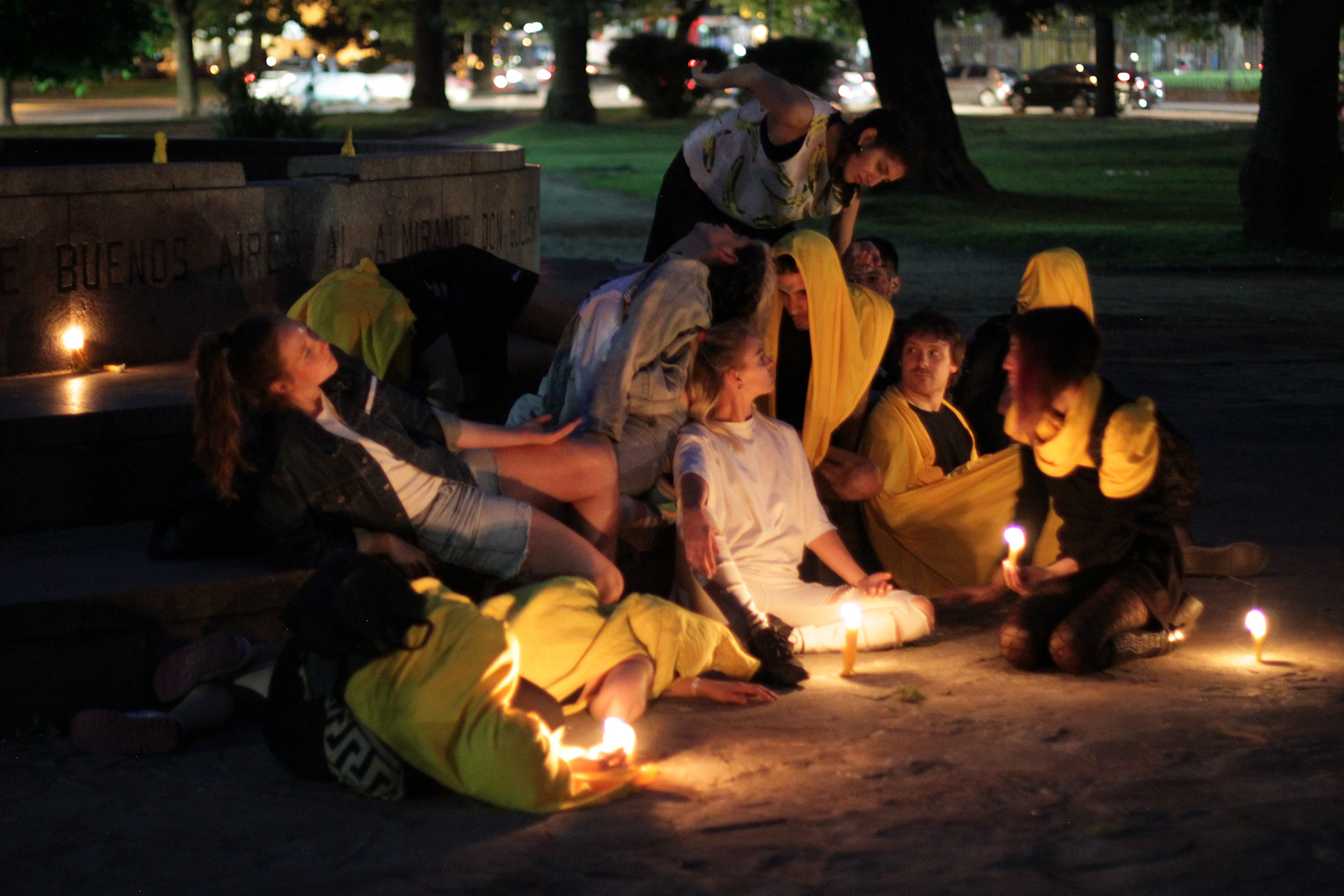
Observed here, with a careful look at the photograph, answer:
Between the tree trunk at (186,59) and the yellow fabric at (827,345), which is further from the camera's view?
the tree trunk at (186,59)

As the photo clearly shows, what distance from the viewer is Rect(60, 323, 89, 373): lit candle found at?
7.20 meters

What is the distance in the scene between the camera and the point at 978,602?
19.5 feet

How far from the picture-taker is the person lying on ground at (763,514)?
18.2 ft

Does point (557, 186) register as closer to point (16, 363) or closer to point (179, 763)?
point (16, 363)

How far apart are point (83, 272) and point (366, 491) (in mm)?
2931

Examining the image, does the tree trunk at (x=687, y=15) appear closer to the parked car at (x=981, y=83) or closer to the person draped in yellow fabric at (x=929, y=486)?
the parked car at (x=981, y=83)

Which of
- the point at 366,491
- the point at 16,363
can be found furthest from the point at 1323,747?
the point at 16,363

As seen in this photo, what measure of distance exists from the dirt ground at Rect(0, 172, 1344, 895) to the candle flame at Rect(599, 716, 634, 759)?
138 millimetres

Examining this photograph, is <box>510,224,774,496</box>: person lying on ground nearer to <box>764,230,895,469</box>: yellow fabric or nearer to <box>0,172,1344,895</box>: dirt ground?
<box>764,230,895,469</box>: yellow fabric

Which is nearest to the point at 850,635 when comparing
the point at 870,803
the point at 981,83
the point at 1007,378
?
the point at 870,803

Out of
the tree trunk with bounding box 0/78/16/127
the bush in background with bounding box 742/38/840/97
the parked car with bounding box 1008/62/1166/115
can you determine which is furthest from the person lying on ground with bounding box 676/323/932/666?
the parked car with bounding box 1008/62/1166/115

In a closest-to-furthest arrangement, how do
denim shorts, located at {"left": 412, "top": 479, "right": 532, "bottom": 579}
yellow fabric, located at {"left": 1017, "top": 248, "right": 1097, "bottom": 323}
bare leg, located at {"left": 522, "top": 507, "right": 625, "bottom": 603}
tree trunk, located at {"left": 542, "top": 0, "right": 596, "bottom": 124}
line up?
denim shorts, located at {"left": 412, "top": 479, "right": 532, "bottom": 579} → bare leg, located at {"left": 522, "top": 507, "right": 625, "bottom": 603} → yellow fabric, located at {"left": 1017, "top": 248, "right": 1097, "bottom": 323} → tree trunk, located at {"left": 542, "top": 0, "right": 596, "bottom": 124}

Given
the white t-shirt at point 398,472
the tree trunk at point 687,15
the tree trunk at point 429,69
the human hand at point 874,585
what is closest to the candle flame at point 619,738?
the white t-shirt at point 398,472

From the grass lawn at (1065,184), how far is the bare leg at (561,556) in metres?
12.8
